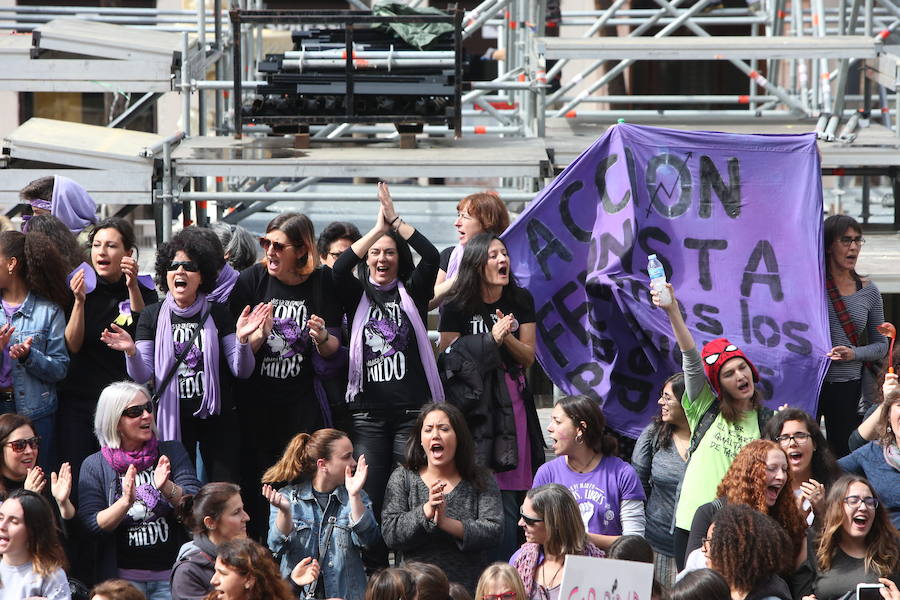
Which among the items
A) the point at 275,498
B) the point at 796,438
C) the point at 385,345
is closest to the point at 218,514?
the point at 275,498

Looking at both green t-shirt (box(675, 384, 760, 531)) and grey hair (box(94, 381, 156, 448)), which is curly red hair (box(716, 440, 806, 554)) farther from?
grey hair (box(94, 381, 156, 448))

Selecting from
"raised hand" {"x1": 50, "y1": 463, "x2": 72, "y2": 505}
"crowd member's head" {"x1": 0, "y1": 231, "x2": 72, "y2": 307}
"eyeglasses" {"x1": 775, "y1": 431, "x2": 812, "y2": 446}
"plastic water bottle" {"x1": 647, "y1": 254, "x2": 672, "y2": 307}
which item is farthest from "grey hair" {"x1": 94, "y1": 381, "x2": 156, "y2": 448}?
"eyeglasses" {"x1": 775, "y1": 431, "x2": 812, "y2": 446}

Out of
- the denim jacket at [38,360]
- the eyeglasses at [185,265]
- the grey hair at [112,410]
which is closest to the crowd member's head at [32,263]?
the denim jacket at [38,360]

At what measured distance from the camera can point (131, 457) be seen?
6.61 metres

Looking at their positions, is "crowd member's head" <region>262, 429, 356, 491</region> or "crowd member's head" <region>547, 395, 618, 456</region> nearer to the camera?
"crowd member's head" <region>262, 429, 356, 491</region>

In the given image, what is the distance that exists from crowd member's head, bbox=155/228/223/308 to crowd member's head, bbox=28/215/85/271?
417 millimetres

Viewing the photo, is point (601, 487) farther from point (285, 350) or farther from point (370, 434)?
point (285, 350)

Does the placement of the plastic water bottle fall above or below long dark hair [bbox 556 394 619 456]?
above

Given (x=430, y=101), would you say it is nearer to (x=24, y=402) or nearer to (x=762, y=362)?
(x=762, y=362)

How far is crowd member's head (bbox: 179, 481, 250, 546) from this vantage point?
6254 millimetres

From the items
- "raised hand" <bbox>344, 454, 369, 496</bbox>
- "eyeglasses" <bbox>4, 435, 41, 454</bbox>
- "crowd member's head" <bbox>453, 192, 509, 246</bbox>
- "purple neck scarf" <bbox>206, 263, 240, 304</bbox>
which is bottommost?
"raised hand" <bbox>344, 454, 369, 496</bbox>

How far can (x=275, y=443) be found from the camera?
7293 mm

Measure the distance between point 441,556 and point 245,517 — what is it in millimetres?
890

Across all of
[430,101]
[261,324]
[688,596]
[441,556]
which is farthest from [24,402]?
[430,101]
